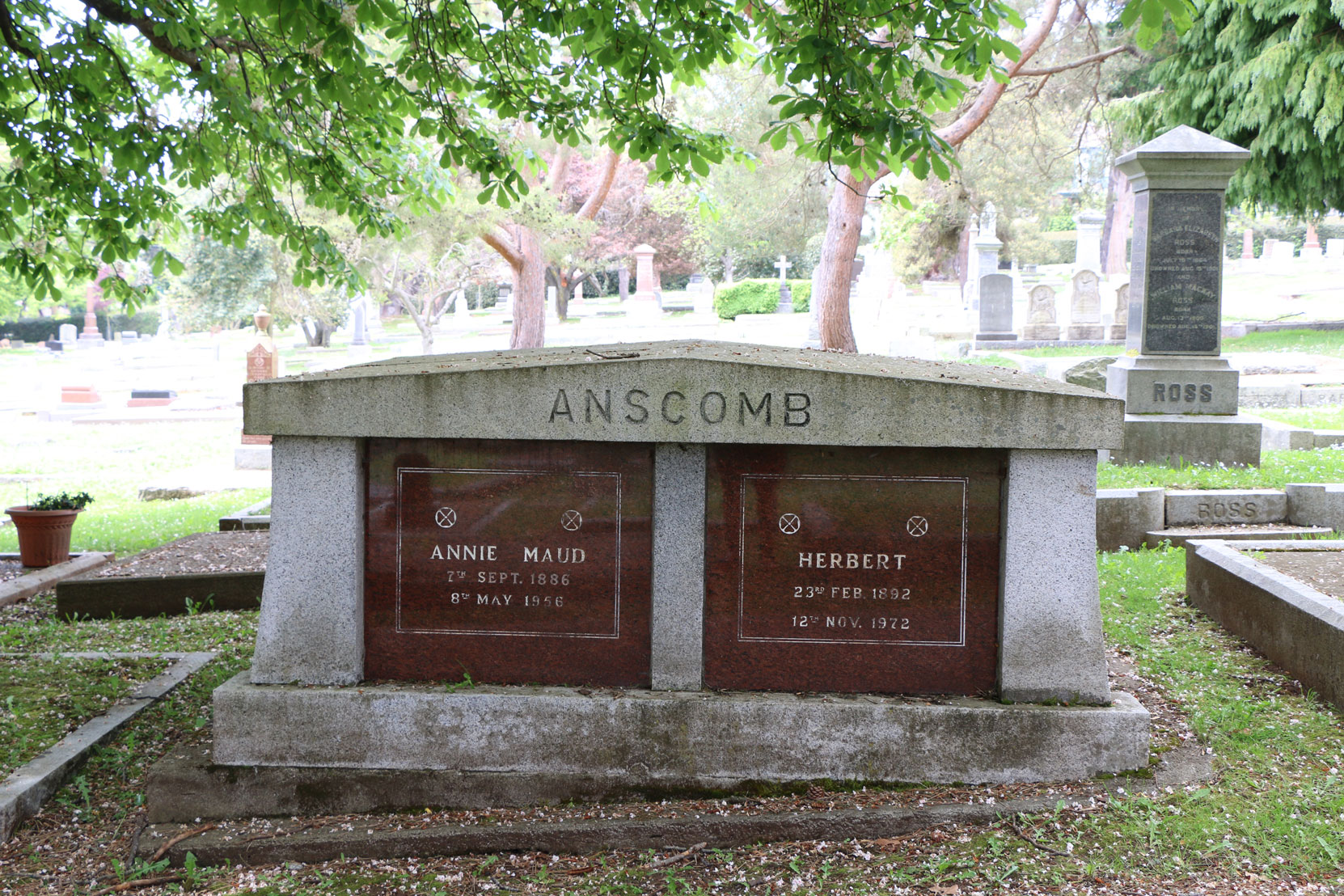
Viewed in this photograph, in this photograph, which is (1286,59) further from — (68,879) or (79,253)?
(68,879)

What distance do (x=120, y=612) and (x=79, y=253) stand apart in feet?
9.57

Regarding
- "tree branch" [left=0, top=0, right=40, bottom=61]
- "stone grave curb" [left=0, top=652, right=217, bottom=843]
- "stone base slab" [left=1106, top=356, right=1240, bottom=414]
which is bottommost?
"stone grave curb" [left=0, top=652, right=217, bottom=843]

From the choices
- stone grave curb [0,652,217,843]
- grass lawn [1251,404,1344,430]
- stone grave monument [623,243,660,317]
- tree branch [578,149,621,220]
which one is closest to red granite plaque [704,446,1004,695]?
stone grave curb [0,652,217,843]

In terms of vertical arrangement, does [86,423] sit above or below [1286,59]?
below

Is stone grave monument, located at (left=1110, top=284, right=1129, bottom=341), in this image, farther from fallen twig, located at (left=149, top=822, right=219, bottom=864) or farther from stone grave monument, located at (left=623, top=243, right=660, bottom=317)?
fallen twig, located at (left=149, top=822, right=219, bottom=864)

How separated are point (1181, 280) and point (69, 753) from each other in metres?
10.8

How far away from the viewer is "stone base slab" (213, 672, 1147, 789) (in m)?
3.76

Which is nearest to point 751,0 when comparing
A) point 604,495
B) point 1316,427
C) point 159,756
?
point 604,495

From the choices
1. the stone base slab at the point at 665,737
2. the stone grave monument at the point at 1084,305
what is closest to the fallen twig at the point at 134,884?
the stone base slab at the point at 665,737

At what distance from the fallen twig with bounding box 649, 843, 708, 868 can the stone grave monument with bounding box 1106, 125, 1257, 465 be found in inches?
325

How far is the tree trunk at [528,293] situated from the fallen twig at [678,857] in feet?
65.1

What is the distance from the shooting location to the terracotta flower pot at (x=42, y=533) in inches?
329

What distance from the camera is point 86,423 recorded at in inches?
971

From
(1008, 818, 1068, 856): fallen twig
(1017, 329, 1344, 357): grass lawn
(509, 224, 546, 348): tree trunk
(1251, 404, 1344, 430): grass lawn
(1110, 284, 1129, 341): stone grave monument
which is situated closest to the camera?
(1008, 818, 1068, 856): fallen twig
